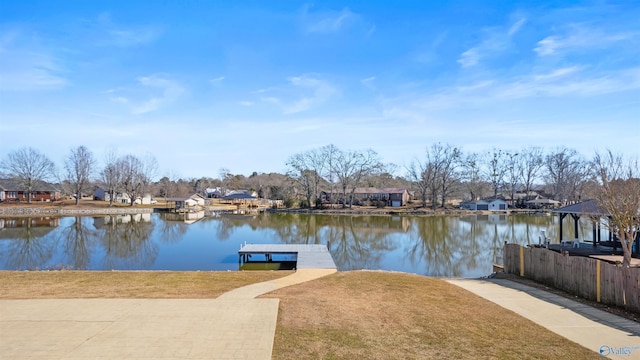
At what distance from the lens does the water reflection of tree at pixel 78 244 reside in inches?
947

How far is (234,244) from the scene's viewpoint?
31938mm

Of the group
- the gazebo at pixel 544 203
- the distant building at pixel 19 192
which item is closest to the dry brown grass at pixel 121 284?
the distant building at pixel 19 192

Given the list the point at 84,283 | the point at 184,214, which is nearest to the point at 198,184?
the point at 184,214

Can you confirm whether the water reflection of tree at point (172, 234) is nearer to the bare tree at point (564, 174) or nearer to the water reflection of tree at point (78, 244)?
the water reflection of tree at point (78, 244)

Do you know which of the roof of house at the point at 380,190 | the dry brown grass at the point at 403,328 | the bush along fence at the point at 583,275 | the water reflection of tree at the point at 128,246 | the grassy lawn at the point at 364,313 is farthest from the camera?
the roof of house at the point at 380,190

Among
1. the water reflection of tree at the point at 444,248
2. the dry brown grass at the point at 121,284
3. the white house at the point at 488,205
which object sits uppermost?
the white house at the point at 488,205

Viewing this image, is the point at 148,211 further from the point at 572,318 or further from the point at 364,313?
the point at 572,318

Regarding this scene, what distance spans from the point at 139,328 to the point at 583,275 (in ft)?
40.9

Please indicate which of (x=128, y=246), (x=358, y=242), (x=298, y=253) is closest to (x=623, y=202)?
(x=298, y=253)

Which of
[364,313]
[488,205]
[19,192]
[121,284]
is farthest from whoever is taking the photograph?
[19,192]

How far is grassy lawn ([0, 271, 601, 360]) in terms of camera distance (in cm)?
732

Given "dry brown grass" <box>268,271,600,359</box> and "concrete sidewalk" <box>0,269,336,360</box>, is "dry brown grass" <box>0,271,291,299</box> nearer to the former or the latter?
"concrete sidewalk" <box>0,269,336,360</box>

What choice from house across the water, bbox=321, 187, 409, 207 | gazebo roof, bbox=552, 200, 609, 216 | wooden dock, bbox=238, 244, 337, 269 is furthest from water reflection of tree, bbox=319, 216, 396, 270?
house across the water, bbox=321, 187, 409, 207

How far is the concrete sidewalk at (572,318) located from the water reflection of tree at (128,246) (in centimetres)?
1831
